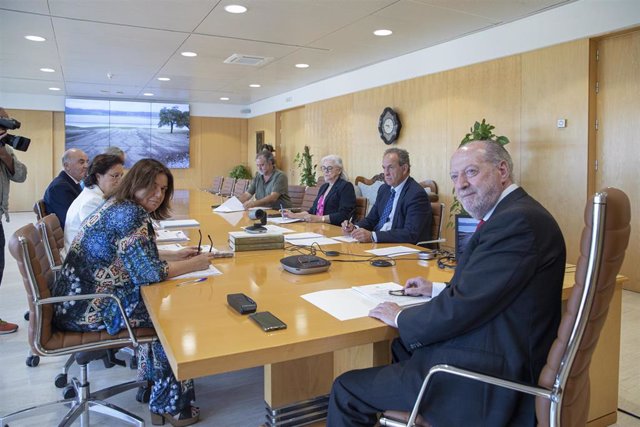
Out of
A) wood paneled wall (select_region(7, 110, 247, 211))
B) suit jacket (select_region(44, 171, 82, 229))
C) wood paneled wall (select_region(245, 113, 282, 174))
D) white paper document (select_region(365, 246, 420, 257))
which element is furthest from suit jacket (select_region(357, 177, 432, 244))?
wood paneled wall (select_region(7, 110, 247, 211))

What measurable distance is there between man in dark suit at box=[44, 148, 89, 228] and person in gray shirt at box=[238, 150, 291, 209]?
174 centimetres

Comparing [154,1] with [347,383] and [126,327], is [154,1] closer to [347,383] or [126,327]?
[126,327]

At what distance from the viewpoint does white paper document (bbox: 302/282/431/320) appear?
1.50 m

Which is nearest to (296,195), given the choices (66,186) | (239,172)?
(66,186)

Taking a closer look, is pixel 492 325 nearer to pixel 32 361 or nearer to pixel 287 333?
pixel 287 333

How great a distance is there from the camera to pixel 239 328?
136 centimetres

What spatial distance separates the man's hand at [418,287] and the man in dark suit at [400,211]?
1.13 metres

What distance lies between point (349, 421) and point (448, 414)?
11.6 inches

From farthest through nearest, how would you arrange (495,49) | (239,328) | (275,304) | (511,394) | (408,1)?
(495,49)
(408,1)
(275,304)
(239,328)
(511,394)

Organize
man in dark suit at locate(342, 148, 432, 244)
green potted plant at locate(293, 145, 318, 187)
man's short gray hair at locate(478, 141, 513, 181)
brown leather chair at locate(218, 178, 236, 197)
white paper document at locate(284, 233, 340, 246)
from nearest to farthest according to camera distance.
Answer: man's short gray hair at locate(478, 141, 513, 181) → white paper document at locate(284, 233, 340, 246) → man in dark suit at locate(342, 148, 432, 244) → brown leather chair at locate(218, 178, 236, 197) → green potted plant at locate(293, 145, 318, 187)

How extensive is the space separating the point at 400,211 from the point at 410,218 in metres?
0.12

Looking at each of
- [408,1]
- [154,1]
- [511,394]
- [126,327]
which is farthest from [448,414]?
[154,1]

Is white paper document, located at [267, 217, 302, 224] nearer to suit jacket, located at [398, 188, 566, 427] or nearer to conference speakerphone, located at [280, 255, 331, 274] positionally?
conference speakerphone, located at [280, 255, 331, 274]

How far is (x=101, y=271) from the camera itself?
198cm
